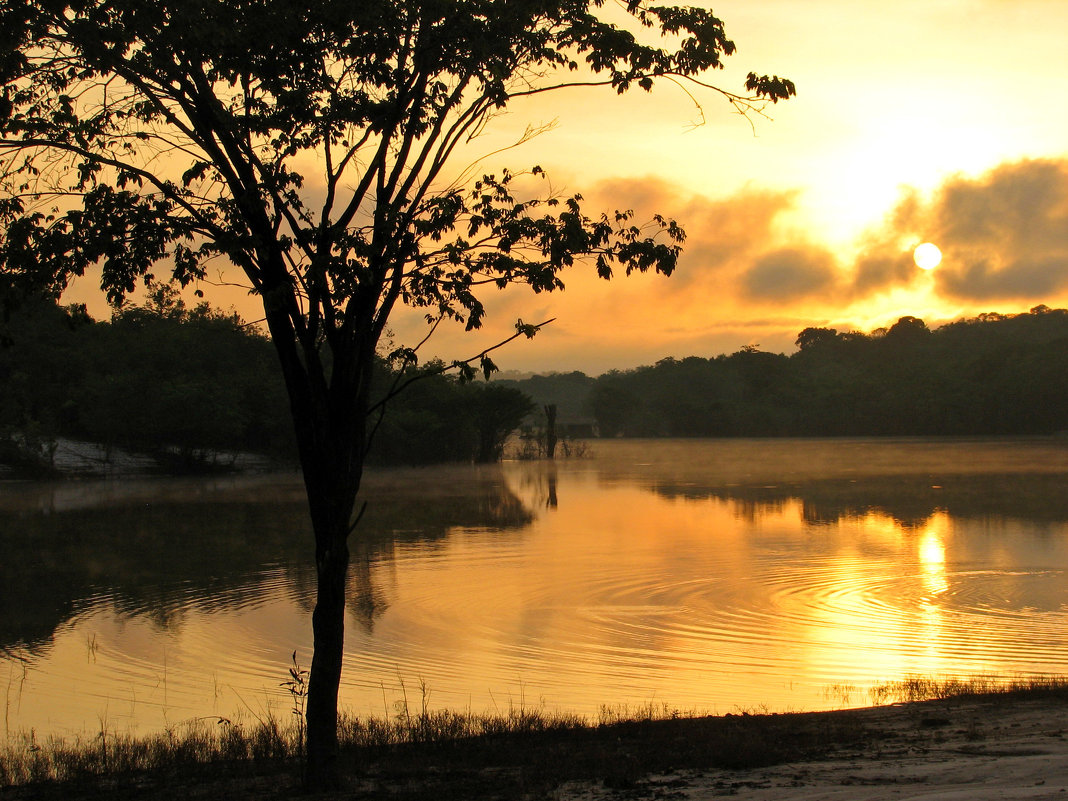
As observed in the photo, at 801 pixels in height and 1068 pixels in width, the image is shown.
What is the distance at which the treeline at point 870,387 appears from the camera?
288 feet

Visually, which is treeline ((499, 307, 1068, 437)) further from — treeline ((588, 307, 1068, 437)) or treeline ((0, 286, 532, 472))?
treeline ((0, 286, 532, 472))

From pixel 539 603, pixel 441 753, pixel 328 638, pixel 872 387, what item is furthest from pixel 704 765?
pixel 872 387

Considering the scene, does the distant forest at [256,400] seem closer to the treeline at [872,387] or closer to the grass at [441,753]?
the treeline at [872,387]

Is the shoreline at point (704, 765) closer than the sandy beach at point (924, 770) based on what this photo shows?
No

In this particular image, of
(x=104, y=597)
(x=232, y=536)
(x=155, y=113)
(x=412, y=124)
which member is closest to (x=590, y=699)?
(x=412, y=124)

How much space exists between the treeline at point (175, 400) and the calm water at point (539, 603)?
1416 centimetres

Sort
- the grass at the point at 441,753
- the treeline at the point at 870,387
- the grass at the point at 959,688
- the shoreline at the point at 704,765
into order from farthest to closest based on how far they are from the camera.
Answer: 1. the treeline at the point at 870,387
2. the grass at the point at 959,688
3. the grass at the point at 441,753
4. the shoreline at the point at 704,765

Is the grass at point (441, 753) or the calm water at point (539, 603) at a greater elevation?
the grass at point (441, 753)

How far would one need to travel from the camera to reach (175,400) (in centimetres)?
4434

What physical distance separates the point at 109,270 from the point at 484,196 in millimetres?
2362

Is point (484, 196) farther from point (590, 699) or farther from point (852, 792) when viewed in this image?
point (590, 699)

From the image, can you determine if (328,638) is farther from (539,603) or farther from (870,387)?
(870,387)

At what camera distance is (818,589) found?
625 inches

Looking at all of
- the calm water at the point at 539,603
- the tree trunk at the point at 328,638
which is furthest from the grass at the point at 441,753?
the calm water at the point at 539,603
